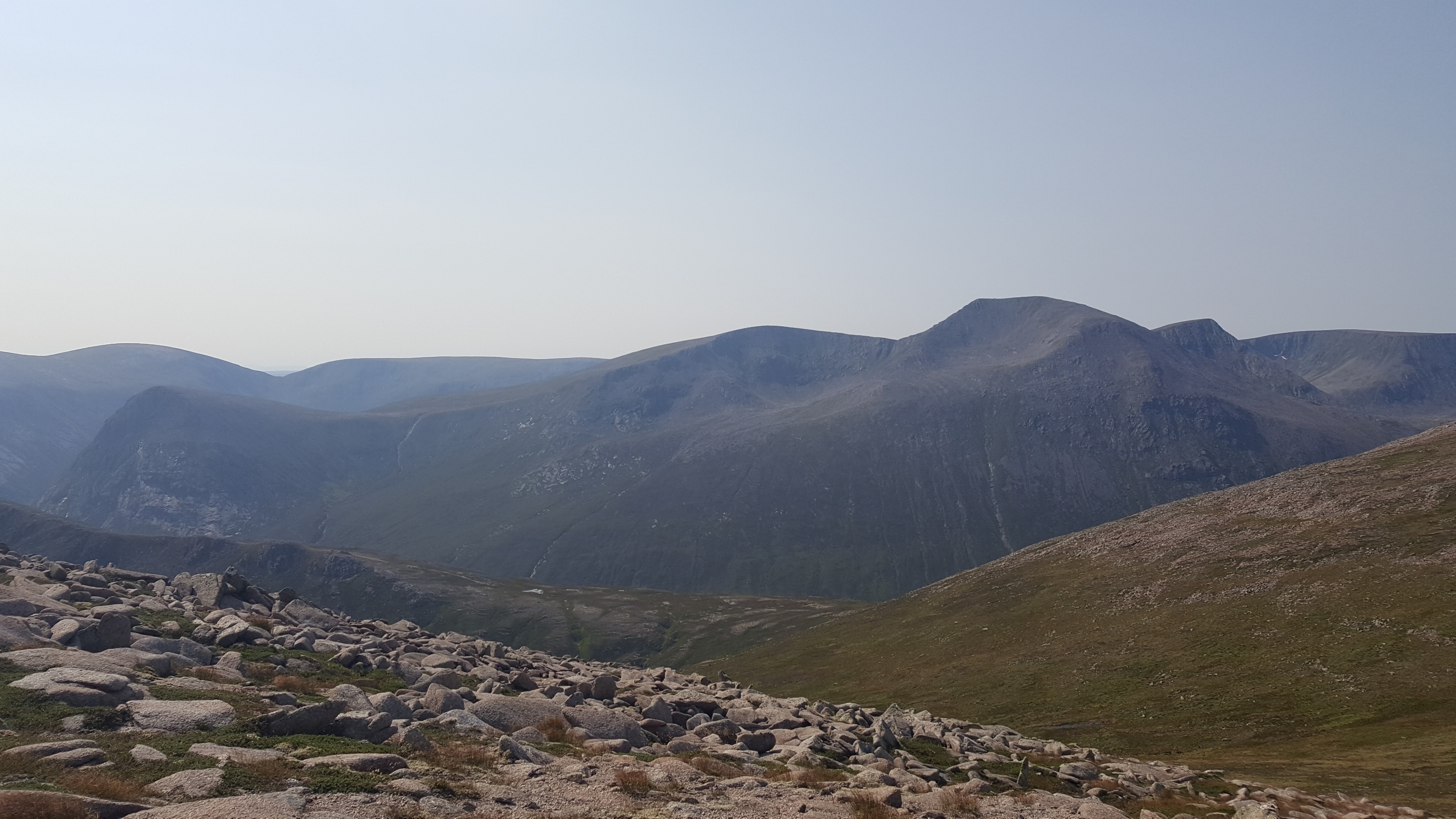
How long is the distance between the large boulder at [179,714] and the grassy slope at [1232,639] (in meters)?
52.6

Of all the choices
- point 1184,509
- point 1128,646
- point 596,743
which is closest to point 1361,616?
point 1128,646

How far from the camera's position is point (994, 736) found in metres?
53.8

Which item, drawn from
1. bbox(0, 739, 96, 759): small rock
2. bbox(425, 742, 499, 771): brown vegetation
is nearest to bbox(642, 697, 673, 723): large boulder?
bbox(425, 742, 499, 771): brown vegetation

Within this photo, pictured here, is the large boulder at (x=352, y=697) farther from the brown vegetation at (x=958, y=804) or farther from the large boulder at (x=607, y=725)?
the brown vegetation at (x=958, y=804)

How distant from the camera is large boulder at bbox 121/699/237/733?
27469mm

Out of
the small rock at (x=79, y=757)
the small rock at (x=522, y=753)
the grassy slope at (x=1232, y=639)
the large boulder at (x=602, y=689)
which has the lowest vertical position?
the grassy slope at (x=1232, y=639)

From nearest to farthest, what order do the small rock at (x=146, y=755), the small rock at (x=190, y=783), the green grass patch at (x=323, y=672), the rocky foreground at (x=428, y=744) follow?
the small rock at (x=190, y=783)
the rocky foreground at (x=428, y=744)
the small rock at (x=146, y=755)
the green grass patch at (x=323, y=672)

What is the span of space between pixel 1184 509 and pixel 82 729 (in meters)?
142

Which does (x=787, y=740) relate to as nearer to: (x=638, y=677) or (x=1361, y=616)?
(x=638, y=677)

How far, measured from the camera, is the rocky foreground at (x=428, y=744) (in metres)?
23.1

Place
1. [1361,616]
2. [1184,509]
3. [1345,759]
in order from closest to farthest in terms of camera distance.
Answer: [1345,759] < [1361,616] < [1184,509]

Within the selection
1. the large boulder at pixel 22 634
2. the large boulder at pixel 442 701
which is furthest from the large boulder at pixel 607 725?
the large boulder at pixel 22 634

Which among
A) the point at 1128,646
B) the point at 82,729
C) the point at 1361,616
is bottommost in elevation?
the point at 1128,646

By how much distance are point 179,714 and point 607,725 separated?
55.5ft
